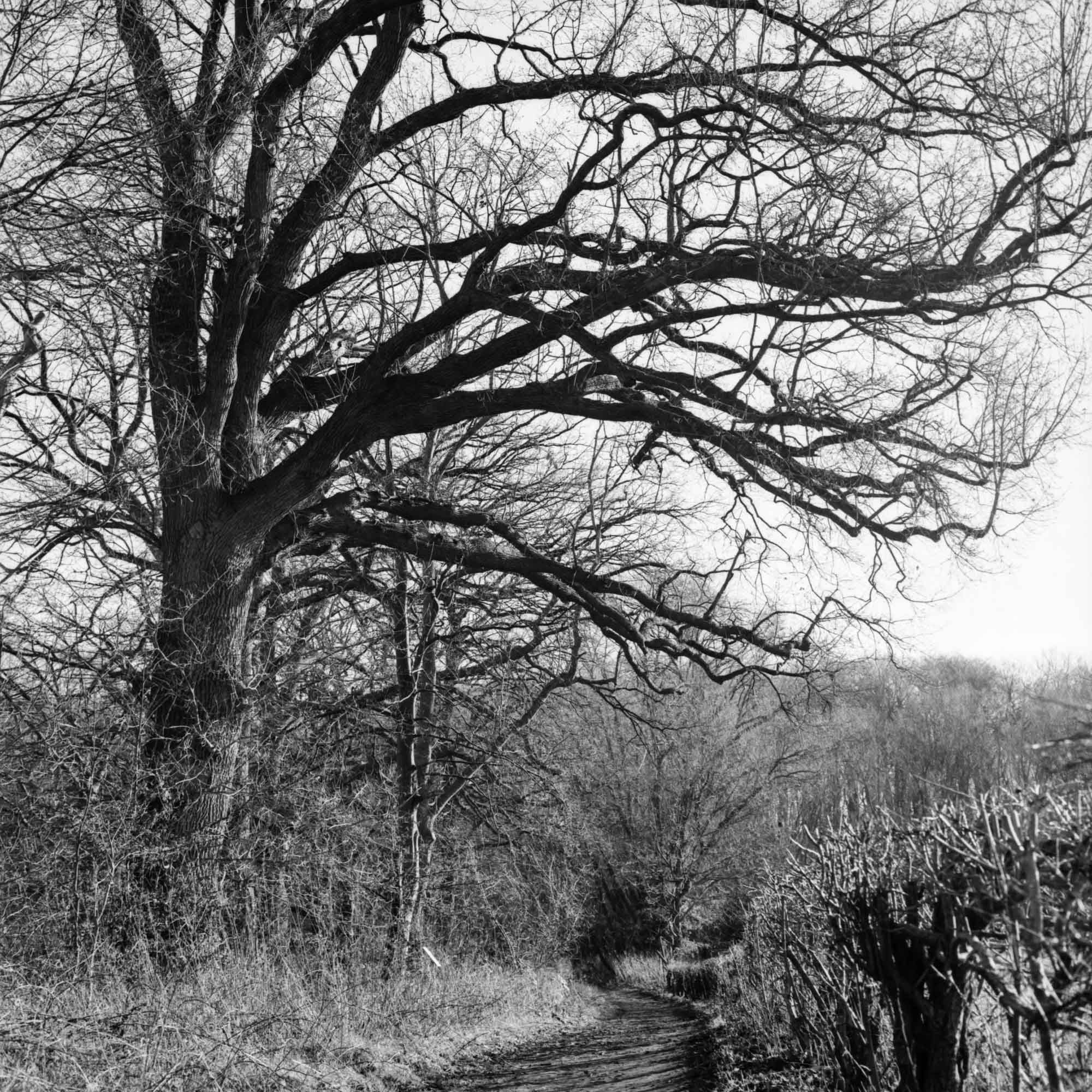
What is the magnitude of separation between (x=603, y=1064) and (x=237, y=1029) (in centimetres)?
486

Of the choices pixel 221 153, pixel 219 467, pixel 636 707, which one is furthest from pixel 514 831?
pixel 636 707

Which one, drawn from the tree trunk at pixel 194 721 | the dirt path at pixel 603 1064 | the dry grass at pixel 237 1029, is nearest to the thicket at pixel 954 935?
the dirt path at pixel 603 1064

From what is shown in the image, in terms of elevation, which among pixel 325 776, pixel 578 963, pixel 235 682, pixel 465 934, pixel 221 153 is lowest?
pixel 578 963

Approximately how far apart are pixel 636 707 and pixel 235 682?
66.2 ft

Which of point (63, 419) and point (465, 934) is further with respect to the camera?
point (465, 934)

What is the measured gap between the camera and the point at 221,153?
33.2ft

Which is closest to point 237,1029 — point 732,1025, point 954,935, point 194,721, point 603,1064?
point 194,721

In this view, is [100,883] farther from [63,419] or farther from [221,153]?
[221,153]

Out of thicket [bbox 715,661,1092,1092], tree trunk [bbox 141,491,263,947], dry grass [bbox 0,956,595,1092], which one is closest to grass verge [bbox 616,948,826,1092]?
thicket [bbox 715,661,1092,1092]

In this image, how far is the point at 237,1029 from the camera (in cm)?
679

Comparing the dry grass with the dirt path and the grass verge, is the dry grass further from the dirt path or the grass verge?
the grass verge

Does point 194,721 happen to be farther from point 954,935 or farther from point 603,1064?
point 954,935

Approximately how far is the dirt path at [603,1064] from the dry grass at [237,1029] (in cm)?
39

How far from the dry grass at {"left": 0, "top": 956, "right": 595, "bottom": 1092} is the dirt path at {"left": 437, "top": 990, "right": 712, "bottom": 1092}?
39 cm
